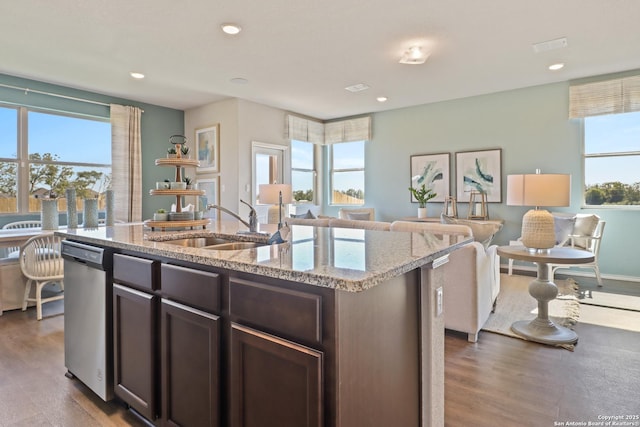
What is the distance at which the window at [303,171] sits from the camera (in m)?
7.05

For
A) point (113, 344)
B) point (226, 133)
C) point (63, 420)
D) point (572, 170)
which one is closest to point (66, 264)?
point (113, 344)

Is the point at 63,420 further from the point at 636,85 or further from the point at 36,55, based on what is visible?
the point at 636,85

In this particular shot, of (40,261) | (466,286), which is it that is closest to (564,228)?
(466,286)

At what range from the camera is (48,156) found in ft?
16.5

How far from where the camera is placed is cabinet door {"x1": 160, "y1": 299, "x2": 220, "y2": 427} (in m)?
1.36

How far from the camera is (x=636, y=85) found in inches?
178

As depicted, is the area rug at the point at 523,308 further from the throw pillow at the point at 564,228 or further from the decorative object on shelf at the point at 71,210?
the decorative object on shelf at the point at 71,210

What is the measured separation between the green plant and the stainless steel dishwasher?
5244mm

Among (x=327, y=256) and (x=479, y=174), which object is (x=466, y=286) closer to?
(x=327, y=256)

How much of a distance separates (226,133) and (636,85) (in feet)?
19.0

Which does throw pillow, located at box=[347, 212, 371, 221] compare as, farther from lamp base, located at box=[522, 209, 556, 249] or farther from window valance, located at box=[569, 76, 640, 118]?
lamp base, located at box=[522, 209, 556, 249]

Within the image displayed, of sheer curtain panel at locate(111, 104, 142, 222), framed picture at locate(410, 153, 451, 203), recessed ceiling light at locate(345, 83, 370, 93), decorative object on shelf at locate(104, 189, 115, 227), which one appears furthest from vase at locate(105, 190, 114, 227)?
framed picture at locate(410, 153, 451, 203)

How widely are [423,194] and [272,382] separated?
552 cm

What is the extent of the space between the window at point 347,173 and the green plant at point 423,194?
1244 millimetres
